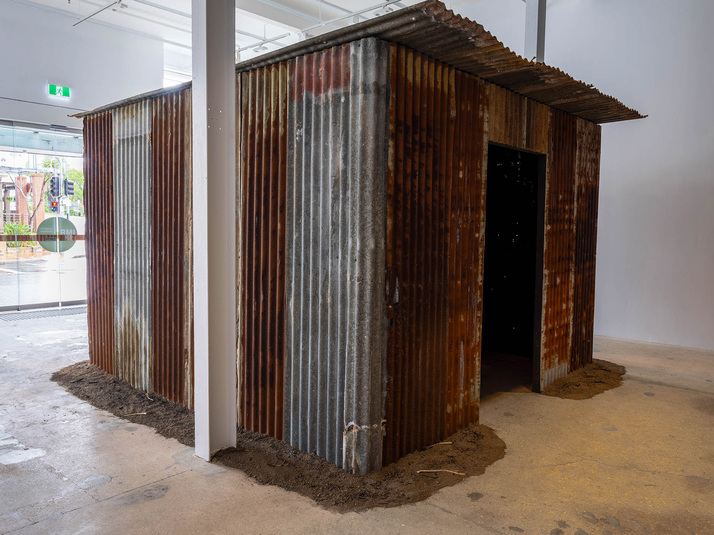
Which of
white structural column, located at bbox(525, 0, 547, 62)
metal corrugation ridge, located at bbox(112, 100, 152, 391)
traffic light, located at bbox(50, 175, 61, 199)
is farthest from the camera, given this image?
traffic light, located at bbox(50, 175, 61, 199)

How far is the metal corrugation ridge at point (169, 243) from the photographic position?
5742 millimetres

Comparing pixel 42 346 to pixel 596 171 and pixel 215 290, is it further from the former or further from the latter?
pixel 596 171

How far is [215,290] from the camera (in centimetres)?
457

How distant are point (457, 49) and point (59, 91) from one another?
34.1ft

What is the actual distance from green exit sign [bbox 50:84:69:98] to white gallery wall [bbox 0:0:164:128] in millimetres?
87

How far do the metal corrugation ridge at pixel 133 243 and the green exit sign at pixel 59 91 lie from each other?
20.3 feet

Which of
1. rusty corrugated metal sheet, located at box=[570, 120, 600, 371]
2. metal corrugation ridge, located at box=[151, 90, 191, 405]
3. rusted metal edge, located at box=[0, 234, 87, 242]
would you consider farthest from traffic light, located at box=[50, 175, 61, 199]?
rusty corrugated metal sheet, located at box=[570, 120, 600, 371]

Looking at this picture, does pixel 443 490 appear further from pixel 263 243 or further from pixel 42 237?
pixel 42 237

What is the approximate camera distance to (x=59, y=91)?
11.7 meters

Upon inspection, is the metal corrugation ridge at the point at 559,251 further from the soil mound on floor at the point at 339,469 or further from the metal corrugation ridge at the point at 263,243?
the metal corrugation ridge at the point at 263,243

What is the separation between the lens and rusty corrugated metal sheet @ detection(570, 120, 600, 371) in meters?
7.38

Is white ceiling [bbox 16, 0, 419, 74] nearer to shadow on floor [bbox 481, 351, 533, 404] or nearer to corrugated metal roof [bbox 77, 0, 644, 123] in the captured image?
corrugated metal roof [bbox 77, 0, 644, 123]

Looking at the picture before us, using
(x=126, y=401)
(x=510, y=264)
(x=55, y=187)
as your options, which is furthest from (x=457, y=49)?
(x=55, y=187)

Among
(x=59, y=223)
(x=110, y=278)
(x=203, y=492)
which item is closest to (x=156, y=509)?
(x=203, y=492)
